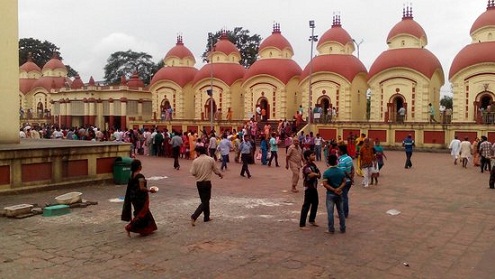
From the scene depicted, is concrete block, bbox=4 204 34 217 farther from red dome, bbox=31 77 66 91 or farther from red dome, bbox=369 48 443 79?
red dome, bbox=31 77 66 91

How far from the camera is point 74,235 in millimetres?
7570

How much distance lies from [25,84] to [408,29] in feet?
146

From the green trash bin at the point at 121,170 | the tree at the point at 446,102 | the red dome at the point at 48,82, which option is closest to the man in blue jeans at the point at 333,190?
the green trash bin at the point at 121,170

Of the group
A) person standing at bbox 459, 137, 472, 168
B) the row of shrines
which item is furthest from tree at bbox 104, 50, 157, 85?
person standing at bbox 459, 137, 472, 168

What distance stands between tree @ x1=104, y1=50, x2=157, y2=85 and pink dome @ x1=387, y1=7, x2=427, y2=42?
152ft

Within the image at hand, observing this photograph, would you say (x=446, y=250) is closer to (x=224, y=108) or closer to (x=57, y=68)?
(x=224, y=108)

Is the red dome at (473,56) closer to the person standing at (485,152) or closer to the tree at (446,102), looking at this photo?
the person standing at (485,152)

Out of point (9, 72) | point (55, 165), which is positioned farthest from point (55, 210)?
point (9, 72)

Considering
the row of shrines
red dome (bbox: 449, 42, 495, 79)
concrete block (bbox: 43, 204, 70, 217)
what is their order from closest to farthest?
concrete block (bbox: 43, 204, 70, 217) → red dome (bbox: 449, 42, 495, 79) → the row of shrines

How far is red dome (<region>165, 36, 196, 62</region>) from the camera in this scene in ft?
143

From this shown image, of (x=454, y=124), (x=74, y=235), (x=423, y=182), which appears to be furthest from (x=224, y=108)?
(x=74, y=235)

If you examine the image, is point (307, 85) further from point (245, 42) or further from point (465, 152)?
point (245, 42)

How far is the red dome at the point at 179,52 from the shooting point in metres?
43.7

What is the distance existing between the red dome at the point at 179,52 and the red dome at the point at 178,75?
1.34 meters
